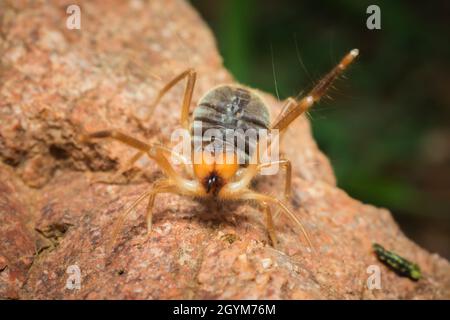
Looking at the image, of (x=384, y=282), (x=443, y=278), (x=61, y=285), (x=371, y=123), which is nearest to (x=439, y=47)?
(x=371, y=123)

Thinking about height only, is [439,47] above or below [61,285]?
above

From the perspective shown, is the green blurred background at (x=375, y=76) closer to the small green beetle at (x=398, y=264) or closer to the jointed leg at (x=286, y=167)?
the small green beetle at (x=398, y=264)

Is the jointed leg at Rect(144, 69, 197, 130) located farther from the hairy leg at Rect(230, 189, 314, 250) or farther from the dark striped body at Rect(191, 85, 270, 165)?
the hairy leg at Rect(230, 189, 314, 250)

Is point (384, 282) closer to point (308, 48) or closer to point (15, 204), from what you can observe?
point (15, 204)

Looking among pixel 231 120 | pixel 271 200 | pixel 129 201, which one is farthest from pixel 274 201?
pixel 129 201

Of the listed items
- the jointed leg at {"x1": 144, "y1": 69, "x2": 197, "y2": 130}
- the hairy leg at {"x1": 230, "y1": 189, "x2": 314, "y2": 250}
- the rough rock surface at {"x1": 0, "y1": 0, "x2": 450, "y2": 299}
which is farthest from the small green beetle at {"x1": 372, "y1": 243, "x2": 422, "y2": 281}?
the jointed leg at {"x1": 144, "y1": 69, "x2": 197, "y2": 130}

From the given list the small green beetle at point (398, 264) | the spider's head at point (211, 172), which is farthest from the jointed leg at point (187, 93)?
the small green beetle at point (398, 264)

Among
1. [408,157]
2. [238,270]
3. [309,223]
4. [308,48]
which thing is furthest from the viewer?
[308,48]
